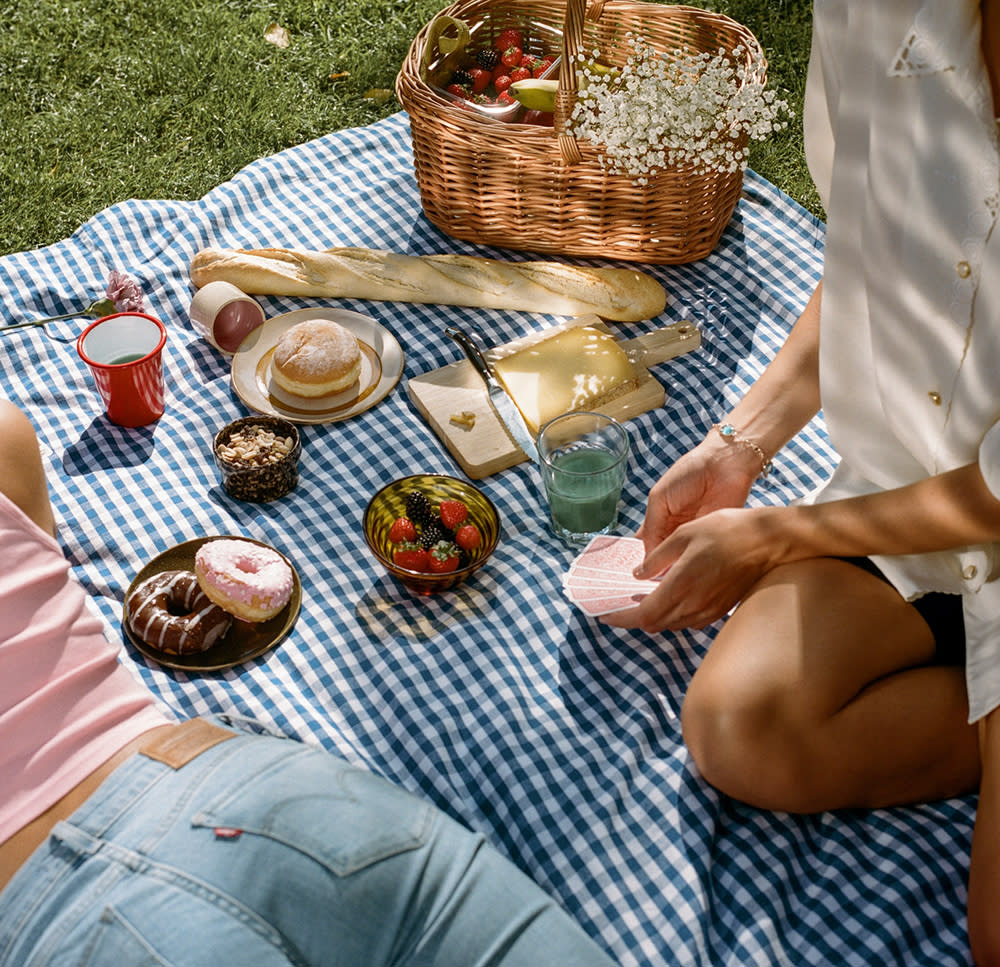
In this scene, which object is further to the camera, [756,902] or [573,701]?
[573,701]

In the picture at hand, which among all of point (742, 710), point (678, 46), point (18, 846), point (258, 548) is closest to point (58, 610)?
point (18, 846)

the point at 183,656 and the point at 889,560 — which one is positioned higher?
the point at 889,560

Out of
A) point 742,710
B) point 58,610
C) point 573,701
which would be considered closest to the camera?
point 58,610

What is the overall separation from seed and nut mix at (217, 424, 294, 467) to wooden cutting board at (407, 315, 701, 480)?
0.32 m

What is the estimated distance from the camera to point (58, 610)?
1449 millimetres

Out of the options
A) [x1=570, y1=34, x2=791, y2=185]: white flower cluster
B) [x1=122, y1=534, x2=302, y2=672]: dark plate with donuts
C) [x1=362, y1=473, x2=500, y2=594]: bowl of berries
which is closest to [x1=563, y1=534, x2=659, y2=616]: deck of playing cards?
[x1=362, y1=473, x2=500, y2=594]: bowl of berries

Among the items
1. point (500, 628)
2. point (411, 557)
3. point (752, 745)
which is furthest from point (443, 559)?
point (752, 745)

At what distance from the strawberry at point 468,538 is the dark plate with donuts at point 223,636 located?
1.00 ft

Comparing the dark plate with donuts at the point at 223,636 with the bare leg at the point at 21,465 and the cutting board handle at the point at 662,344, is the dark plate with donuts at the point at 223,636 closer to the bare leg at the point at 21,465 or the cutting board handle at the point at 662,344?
the bare leg at the point at 21,465

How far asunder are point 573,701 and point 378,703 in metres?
0.33

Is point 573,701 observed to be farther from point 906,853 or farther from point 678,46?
point 678,46

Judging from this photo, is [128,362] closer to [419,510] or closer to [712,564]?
[419,510]

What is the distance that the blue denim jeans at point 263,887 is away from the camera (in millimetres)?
1132

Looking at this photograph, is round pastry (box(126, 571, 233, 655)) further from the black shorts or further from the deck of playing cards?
the black shorts
